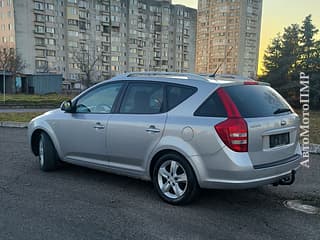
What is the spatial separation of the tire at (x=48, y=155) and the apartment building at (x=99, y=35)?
52186mm

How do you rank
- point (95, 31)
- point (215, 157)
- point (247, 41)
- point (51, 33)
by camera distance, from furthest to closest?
point (247, 41), point (95, 31), point (51, 33), point (215, 157)

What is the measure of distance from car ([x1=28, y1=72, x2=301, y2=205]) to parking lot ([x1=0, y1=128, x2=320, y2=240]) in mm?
309

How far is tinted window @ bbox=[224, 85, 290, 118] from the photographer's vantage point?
11.6ft

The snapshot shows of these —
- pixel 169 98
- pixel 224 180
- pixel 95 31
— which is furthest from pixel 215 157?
pixel 95 31

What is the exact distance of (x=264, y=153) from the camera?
3.48 meters

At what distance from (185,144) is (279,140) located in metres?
1.13

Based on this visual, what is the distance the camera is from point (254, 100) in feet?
12.1

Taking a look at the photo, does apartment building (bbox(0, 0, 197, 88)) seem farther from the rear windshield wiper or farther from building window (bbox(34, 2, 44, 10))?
the rear windshield wiper

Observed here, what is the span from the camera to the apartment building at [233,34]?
71.2 meters

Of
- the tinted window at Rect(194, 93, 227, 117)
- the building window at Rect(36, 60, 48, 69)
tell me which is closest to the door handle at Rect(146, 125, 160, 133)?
the tinted window at Rect(194, 93, 227, 117)

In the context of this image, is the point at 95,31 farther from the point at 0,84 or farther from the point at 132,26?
the point at 0,84

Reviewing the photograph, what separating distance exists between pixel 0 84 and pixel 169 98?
46004mm

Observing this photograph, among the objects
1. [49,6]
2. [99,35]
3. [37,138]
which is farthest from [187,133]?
[99,35]

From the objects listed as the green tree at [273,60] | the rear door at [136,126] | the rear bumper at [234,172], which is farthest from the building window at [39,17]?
the rear bumper at [234,172]
